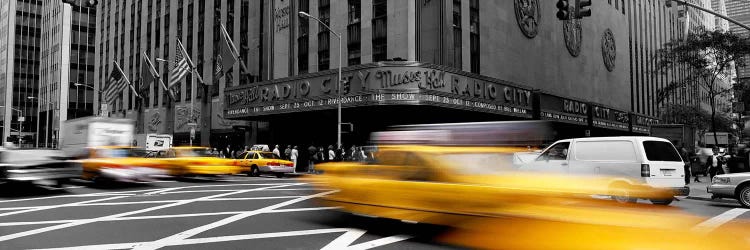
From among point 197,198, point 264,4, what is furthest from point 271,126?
point 197,198

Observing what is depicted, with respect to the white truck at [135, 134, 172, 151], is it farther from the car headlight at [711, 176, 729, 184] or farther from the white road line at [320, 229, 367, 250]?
the car headlight at [711, 176, 729, 184]

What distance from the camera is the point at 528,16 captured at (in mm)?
37188


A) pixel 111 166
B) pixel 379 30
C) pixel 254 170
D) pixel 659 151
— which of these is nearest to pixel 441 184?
pixel 659 151

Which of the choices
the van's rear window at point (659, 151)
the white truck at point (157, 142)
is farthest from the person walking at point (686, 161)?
the white truck at point (157, 142)

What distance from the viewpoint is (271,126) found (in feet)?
122

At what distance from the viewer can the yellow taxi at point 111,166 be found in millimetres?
15938

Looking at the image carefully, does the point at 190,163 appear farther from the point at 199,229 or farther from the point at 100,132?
the point at 199,229

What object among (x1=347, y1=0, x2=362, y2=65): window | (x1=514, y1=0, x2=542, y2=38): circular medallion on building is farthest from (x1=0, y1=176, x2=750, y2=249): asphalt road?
(x1=514, y1=0, x2=542, y2=38): circular medallion on building

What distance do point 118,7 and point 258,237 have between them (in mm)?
62310

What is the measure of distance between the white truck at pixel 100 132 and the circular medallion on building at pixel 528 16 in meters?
25.2

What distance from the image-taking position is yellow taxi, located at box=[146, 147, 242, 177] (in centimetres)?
1899

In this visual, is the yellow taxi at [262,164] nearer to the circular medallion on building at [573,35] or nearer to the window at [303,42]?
the window at [303,42]

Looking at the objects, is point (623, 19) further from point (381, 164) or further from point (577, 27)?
point (381, 164)

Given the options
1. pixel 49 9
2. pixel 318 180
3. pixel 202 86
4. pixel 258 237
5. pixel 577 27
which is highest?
pixel 49 9
